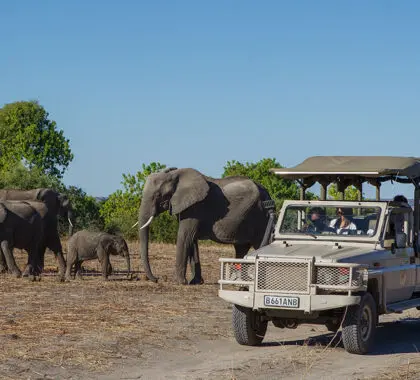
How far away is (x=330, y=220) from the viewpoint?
1470 centimetres

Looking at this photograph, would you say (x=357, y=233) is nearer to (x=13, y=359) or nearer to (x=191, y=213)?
(x=13, y=359)

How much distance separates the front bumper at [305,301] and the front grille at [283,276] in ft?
0.32

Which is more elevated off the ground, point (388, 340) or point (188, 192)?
point (188, 192)

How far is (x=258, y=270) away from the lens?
13227mm

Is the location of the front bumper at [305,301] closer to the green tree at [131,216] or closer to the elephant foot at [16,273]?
the elephant foot at [16,273]

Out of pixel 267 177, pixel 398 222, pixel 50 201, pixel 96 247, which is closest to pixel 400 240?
pixel 398 222

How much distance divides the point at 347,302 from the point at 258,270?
1.25 metres

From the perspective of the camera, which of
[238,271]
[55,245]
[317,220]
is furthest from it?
[55,245]

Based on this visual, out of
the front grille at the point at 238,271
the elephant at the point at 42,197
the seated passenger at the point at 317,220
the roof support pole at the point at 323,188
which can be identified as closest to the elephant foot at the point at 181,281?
the elephant at the point at 42,197

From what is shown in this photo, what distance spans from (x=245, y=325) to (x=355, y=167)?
9.56ft

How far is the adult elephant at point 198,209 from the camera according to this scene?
23.3 meters

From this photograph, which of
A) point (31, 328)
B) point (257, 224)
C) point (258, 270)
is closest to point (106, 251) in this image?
point (257, 224)

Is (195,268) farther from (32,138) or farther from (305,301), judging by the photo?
(32,138)

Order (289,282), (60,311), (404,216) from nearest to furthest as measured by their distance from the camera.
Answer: (289,282) → (404,216) → (60,311)
